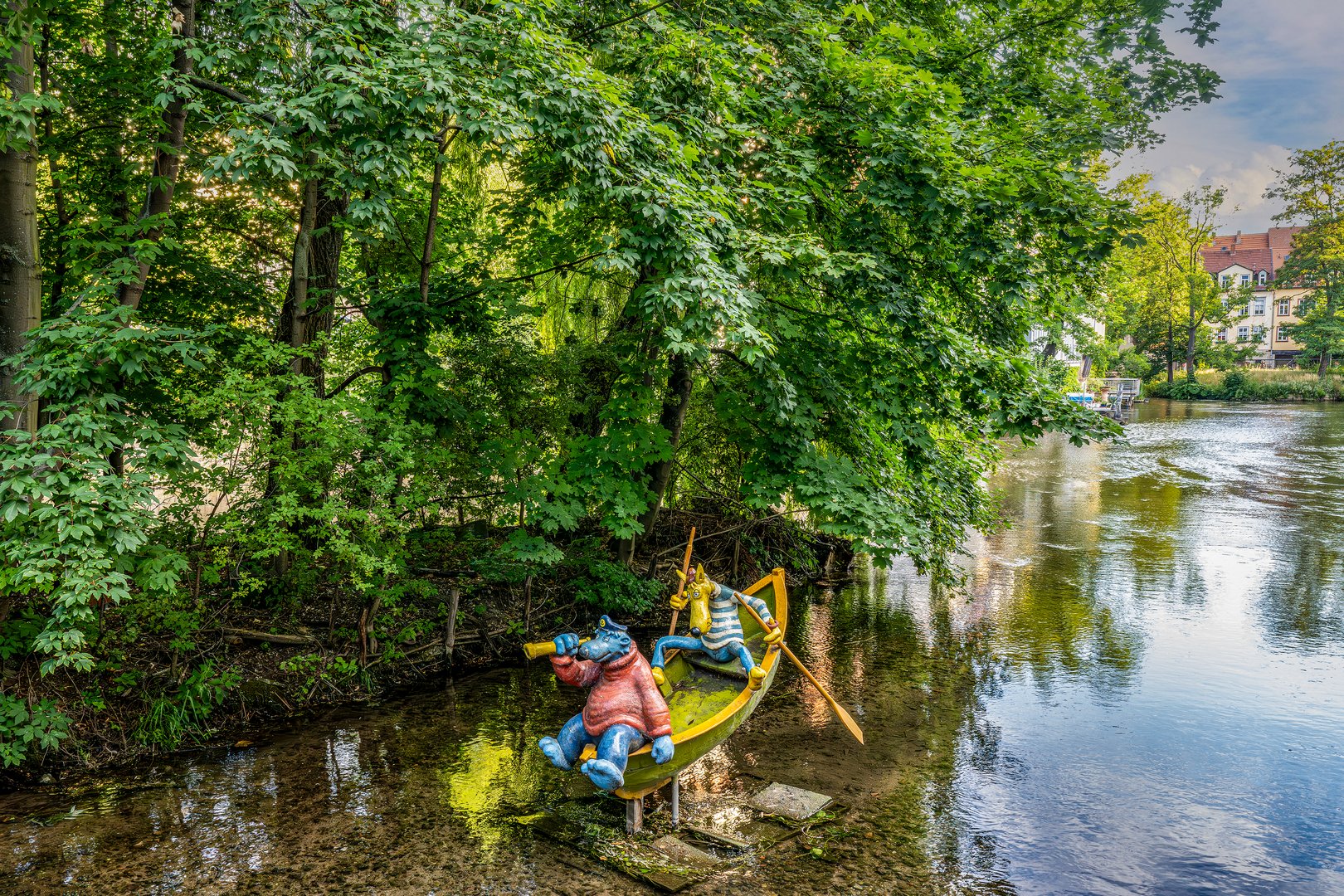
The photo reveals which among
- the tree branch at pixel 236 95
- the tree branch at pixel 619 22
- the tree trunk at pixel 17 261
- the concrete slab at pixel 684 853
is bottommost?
the concrete slab at pixel 684 853

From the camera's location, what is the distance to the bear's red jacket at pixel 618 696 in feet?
18.5

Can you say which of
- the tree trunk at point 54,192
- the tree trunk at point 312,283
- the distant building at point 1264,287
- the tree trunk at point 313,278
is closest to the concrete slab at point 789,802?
the tree trunk at point 312,283

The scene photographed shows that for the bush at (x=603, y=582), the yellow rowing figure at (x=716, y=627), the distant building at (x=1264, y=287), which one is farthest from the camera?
the distant building at (x=1264, y=287)

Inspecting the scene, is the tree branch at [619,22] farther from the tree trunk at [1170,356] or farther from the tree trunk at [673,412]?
the tree trunk at [1170,356]

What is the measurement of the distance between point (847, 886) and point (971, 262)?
227 inches

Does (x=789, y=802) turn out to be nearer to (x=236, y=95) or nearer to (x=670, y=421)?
(x=670, y=421)

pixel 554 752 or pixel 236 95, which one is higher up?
pixel 236 95

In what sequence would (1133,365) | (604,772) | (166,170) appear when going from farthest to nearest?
(1133,365) → (166,170) → (604,772)

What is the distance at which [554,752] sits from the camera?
5680 millimetres

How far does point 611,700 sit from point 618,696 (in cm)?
6

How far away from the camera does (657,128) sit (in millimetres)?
7391

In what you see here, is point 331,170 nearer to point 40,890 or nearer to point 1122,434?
point 40,890

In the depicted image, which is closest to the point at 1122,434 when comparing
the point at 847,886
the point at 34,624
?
the point at 847,886

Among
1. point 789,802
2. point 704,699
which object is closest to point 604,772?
point 704,699
